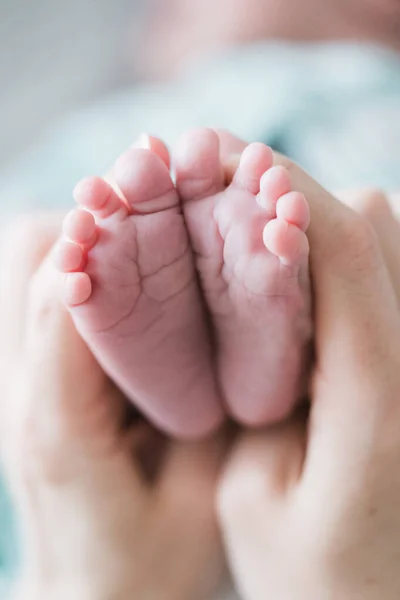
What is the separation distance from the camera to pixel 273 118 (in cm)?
93

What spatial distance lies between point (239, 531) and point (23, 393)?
0.69 feet

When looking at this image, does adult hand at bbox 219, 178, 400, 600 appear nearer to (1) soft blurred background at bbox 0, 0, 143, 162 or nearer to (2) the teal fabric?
(2) the teal fabric

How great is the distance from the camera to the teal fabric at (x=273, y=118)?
903mm

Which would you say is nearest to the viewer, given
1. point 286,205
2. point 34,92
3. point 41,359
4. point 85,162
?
point 286,205

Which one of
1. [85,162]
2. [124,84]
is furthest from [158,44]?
[85,162]

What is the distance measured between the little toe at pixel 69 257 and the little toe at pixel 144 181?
0.15 feet

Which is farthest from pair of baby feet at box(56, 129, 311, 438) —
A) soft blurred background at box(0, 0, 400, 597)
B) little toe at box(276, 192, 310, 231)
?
soft blurred background at box(0, 0, 400, 597)

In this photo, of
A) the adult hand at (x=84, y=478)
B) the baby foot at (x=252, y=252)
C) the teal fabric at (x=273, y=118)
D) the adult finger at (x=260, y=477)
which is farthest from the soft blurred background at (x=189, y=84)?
the baby foot at (x=252, y=252)

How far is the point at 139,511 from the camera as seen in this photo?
1.97 feet

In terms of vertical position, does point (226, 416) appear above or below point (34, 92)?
below

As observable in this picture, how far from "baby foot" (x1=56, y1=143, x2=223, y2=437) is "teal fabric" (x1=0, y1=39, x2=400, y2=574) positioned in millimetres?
441

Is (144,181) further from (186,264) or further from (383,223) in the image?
(383,223)

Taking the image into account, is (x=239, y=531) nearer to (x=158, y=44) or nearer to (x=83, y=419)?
(x=83, y=419)

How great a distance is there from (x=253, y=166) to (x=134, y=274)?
10 centimetres
